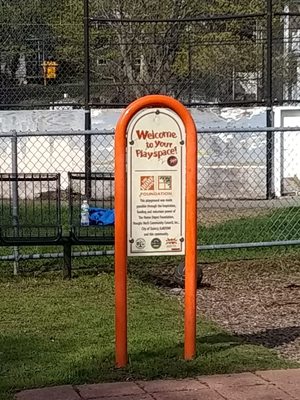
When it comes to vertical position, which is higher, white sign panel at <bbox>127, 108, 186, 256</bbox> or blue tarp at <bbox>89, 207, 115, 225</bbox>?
white sign panel at <bbox>127, 108, 186, 256</bbox>

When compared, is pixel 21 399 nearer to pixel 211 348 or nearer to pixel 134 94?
pixel 211 348

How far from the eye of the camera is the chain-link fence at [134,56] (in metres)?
17.1

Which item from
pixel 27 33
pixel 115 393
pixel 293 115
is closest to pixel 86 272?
pixel 115 393

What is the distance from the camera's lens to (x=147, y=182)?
240 inches

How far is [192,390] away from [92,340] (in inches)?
56.2

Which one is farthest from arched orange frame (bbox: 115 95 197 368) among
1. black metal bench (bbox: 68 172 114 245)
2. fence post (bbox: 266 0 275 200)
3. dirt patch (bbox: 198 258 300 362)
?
fence post (bbox: 266 0 275 200)

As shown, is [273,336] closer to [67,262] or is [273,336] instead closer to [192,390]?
[192,390]

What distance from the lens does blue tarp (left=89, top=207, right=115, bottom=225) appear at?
9.05m

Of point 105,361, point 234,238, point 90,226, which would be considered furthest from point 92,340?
point 234,238

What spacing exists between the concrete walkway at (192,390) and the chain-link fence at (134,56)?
11.1 m

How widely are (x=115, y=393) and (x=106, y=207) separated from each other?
436 centimetres

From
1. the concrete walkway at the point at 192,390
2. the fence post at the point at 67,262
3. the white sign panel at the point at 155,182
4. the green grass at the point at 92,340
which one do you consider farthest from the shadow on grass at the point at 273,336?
the fence post at the point at 67,262

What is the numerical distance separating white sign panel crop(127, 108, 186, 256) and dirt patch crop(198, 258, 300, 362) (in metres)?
1.27

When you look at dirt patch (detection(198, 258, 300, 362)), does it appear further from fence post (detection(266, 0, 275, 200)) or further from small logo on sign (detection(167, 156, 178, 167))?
fence post (detection(266, 0, 275, 200))
